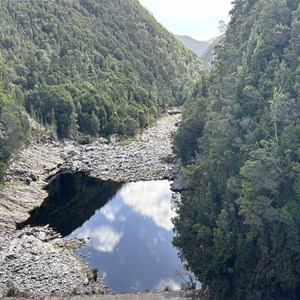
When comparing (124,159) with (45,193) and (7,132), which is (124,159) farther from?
(7,132)

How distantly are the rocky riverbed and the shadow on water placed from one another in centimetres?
156

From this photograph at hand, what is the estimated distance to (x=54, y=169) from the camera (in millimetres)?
86188

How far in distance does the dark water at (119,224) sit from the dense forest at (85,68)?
42.1ft

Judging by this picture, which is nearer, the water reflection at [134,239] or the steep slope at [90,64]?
the water reflection at [134,239]

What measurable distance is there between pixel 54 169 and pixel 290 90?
52989 mm

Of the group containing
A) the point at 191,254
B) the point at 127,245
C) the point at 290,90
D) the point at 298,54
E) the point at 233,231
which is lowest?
the point at 127,245

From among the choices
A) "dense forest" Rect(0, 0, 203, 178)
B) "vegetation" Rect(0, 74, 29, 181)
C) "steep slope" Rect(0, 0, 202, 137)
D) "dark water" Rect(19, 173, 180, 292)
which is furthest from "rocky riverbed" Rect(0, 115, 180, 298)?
"steep slope" Rect(0, 0, 202, 137)

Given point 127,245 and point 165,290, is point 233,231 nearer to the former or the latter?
point 165,290

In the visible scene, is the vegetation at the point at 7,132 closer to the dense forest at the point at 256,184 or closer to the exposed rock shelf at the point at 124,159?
the exposed rock shelf at the point at 124,159

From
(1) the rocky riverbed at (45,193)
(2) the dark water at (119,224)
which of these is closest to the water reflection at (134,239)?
→ (2) the dark water at (119,224)

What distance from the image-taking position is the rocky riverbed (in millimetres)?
Answer: 45344

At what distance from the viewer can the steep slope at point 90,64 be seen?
111500 mm

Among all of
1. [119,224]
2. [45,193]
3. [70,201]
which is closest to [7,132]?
[45,193]

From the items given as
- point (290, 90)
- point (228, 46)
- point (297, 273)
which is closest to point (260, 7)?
point (228, 46)
